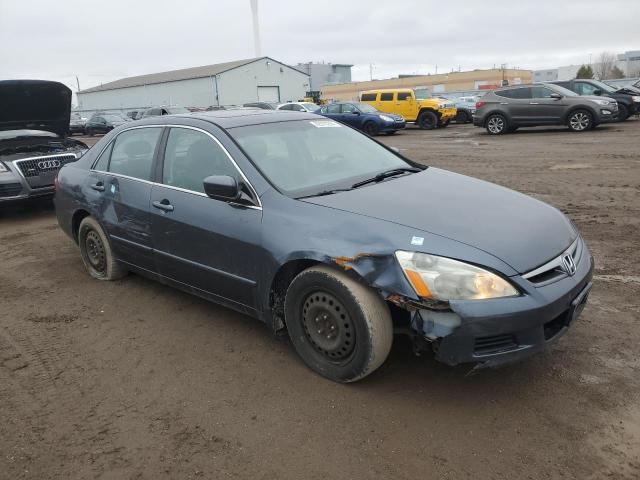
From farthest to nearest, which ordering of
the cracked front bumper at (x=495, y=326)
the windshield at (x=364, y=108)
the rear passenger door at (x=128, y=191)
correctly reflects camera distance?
the windshield at (x=364, y=108)
the rear passenger door at (x=128, y=191)
the cracked front bumper at (x=495, y=326)

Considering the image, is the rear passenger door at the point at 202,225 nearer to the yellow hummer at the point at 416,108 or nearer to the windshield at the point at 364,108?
the windshield at the point at 364,108

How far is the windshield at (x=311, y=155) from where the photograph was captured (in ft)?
11.7

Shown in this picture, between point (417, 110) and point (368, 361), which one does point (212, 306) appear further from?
point (417, 110)

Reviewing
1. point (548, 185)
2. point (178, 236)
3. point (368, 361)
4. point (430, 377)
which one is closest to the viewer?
point (368, 361)

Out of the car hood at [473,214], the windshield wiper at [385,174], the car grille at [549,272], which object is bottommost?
the car grille at [549,272]

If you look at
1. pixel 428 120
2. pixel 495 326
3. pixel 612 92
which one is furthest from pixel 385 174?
pixel 428 120

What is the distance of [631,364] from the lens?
10.5 feet

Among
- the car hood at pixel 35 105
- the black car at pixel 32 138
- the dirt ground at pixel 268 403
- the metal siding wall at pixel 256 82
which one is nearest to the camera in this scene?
the dirt ground at pixel 268 403

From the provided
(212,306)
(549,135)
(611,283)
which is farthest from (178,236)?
(549,135)

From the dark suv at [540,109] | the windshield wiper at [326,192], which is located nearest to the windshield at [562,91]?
the dark suv at [540,109]

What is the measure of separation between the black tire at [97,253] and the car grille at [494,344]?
10.8 ft

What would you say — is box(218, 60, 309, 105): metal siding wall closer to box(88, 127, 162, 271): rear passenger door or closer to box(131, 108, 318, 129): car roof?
box(88, 127, 162, 271): rear passenger door

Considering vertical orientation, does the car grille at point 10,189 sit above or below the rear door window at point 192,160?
below

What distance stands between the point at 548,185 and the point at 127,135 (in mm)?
6587
